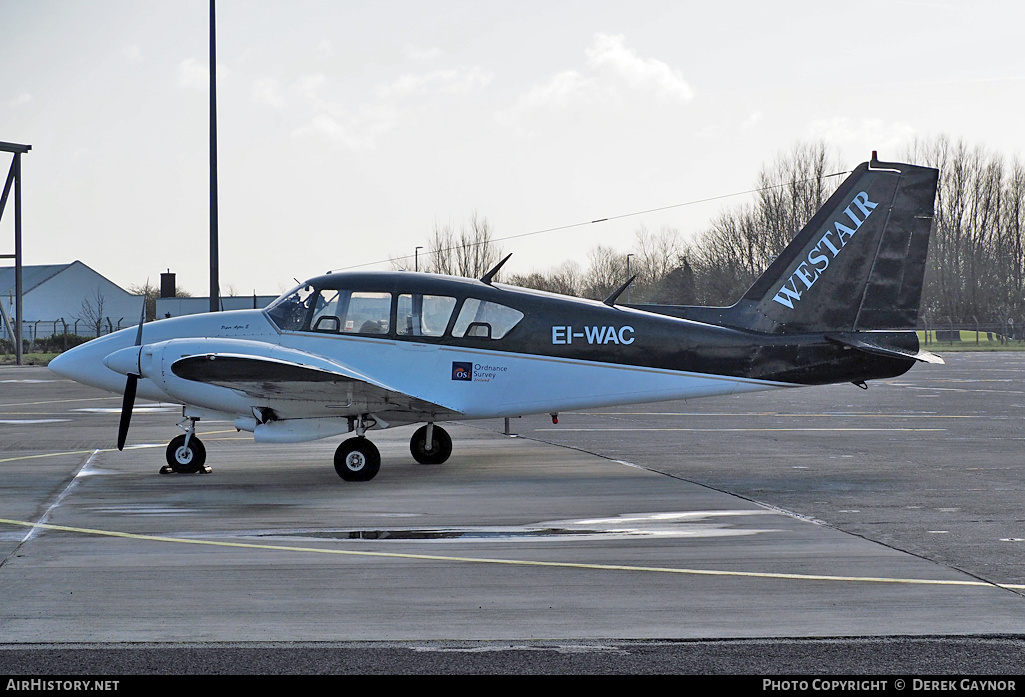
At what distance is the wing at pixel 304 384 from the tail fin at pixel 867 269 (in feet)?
14.7

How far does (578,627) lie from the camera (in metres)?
5.99

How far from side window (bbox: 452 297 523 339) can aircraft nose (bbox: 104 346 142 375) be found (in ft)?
12.8

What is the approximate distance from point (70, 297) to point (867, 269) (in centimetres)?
9456

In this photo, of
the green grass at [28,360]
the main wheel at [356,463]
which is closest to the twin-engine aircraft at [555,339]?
the main wheel at [356,463]

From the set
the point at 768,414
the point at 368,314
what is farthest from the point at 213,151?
the point at 768,414

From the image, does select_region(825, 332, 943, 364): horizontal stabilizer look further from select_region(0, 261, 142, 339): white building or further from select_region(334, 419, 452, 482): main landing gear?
select_region(0, 261, 142, 339): white building

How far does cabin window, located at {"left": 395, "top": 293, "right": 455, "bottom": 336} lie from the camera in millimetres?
13164

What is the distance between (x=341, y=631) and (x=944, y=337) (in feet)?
283

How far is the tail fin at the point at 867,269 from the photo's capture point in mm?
13352

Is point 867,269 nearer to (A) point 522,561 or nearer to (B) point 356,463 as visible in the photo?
(B) point 356,463

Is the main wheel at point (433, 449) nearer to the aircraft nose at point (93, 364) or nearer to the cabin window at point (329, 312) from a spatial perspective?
the cabin window at point (329, 312)

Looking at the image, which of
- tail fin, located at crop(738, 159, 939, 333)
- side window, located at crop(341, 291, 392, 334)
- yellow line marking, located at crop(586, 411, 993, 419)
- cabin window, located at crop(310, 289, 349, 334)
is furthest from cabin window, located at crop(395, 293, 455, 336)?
yellow line marking, located at crop(586, 411, 993, 419)

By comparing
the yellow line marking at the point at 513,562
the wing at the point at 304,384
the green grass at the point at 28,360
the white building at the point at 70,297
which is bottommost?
the yellow line marking at the point at 513,562
